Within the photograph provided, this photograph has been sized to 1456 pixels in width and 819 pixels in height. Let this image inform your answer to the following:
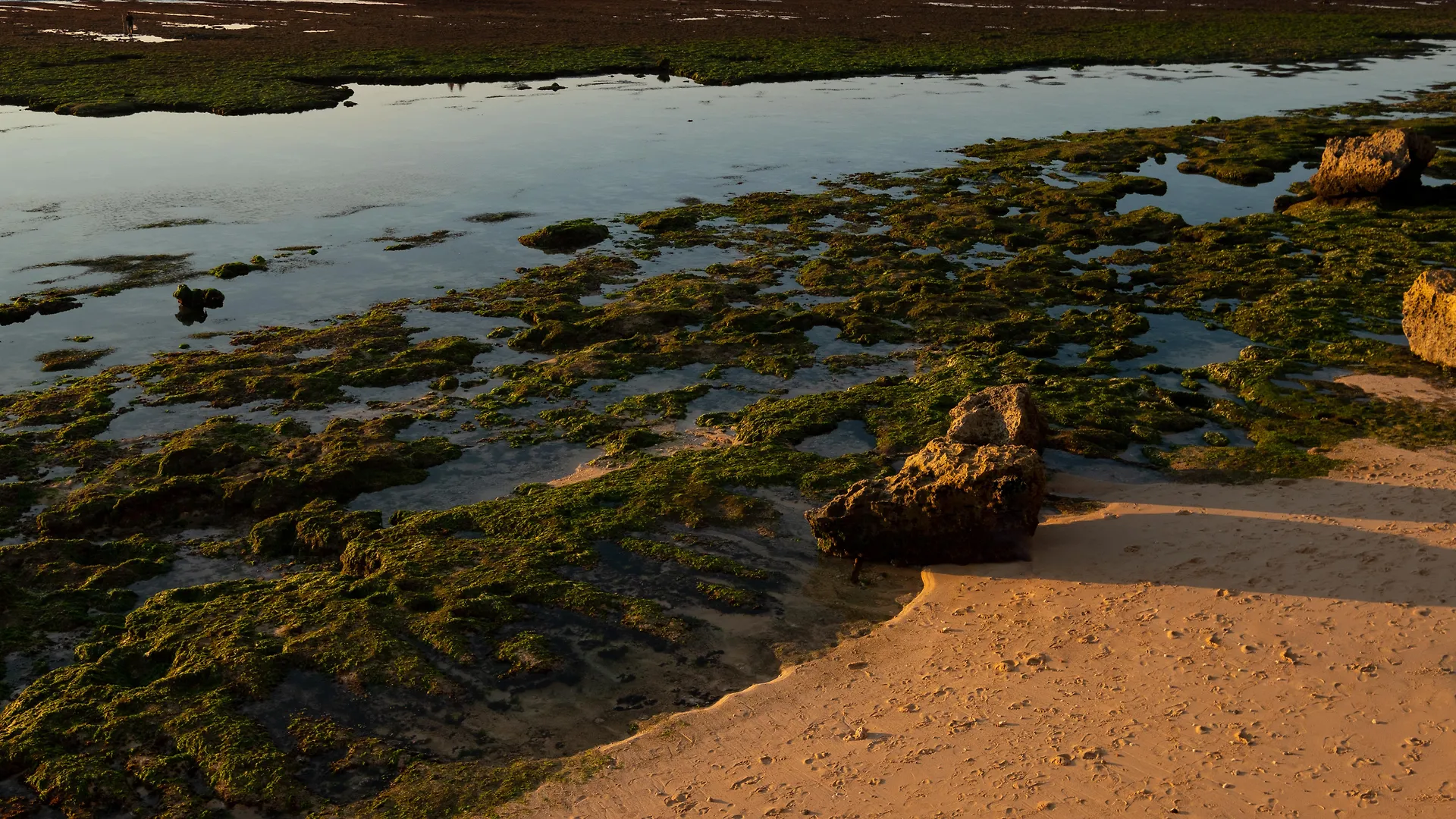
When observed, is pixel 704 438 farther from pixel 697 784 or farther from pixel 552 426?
pixel 697 784

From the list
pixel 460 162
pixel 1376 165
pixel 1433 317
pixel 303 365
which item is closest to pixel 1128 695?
pixel 1433 317

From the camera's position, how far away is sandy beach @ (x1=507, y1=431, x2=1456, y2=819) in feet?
26.6

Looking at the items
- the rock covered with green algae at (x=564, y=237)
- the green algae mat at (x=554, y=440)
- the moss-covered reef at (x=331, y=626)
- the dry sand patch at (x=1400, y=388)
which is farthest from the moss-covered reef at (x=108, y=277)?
the dry sand patch at (x=1400, y=388)

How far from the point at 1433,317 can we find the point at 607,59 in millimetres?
39105

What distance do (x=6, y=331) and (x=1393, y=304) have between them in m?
24.2

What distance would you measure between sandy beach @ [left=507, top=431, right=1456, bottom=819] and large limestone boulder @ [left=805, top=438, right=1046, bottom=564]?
1.13 feet

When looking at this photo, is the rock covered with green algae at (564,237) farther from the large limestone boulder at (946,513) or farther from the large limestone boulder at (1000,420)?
the large limestone boulder at (946,513)

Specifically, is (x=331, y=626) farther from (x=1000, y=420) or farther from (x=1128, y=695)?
(x=1000, y=420)

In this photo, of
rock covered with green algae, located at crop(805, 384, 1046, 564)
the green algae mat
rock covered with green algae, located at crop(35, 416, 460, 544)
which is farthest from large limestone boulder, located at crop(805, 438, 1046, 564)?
rock covered with green algae, located at crop(35, 416, 460, 544)

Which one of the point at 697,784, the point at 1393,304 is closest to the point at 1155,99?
the point at 1393,304

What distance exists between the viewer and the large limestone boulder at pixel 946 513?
11.5 metres

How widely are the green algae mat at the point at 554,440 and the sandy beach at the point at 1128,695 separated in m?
1.18

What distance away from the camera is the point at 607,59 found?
48.5 metres

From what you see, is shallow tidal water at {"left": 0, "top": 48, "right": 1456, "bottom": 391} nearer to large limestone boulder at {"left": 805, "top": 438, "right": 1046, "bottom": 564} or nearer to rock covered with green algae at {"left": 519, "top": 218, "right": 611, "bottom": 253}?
rock covered with green algae at {"left": 519, "top": 218, "right": 611, "bottom": 253}
